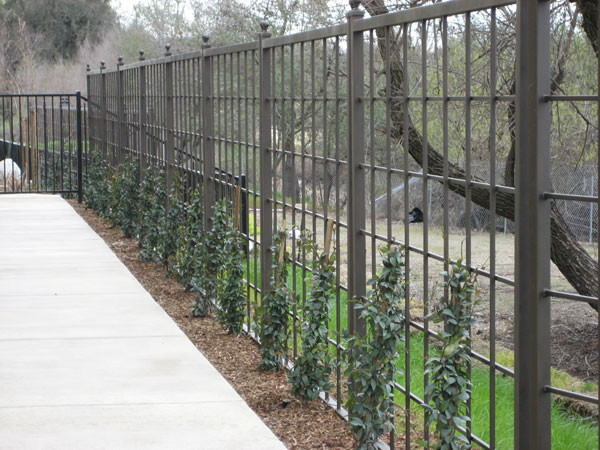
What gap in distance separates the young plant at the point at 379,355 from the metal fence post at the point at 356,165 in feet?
1.44

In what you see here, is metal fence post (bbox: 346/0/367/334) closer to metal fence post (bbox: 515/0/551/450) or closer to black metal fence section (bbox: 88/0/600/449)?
black metal fence section (bbox: 88/0/600/449)

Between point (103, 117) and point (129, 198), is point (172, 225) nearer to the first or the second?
point (129, 198)

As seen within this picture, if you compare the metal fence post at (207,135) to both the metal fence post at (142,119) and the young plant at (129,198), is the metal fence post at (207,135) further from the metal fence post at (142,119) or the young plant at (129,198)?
the young plant at (129,198)

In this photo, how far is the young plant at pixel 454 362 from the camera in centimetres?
384

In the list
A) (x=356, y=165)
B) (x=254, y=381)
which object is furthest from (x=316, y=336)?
(x=356, y=165)

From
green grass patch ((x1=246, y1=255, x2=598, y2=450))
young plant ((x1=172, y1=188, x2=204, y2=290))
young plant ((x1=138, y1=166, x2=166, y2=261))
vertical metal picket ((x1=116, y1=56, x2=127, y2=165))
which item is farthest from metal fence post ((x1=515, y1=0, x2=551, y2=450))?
vertical metal picket ((x1=116, y1=56, x2=127, y2=165))

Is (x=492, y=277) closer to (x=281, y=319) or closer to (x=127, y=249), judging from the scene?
(x=281, y=319)

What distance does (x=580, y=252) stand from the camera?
9.53m

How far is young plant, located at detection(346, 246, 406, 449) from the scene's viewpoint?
450 cm

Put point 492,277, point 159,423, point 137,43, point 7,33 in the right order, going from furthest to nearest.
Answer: point 7,33, point 137,43, point 159,423, point 492,277

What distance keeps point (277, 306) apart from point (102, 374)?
1206 millimetres

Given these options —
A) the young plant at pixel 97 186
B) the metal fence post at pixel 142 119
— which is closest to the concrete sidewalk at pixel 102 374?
the metal fence post at pixel 142 119

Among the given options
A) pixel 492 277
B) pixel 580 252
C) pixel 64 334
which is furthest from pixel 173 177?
pixel 492 277

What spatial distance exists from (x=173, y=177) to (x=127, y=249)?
223 centimetres
